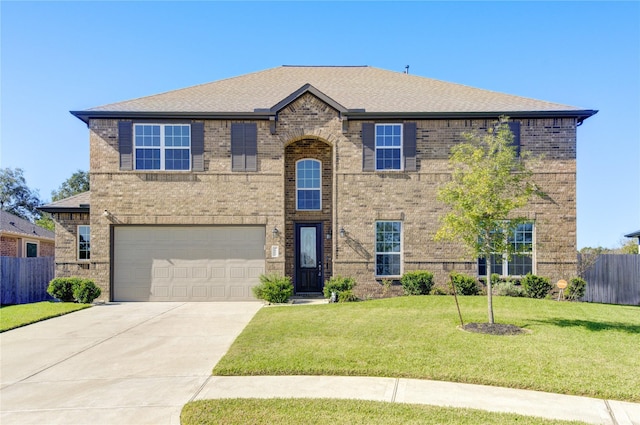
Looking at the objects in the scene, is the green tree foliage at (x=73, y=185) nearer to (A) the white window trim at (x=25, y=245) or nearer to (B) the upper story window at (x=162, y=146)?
(A) the white window trim at (x=25, y=245)

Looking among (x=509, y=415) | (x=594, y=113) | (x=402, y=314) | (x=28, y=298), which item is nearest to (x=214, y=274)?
(x=402, y=314)

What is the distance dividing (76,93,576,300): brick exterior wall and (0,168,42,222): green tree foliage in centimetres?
3960

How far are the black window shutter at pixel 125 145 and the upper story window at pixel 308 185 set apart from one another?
5709 mm

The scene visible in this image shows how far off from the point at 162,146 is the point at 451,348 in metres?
11.6

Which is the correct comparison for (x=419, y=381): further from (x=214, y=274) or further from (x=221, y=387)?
(x=214, y=274)

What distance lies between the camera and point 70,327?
10.7 metres

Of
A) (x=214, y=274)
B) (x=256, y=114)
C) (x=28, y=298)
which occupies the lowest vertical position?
(x=28, y=298)

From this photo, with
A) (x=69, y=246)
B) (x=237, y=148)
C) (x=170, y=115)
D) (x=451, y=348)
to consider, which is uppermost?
(x=170, y=115)

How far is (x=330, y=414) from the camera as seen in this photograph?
5.07 m

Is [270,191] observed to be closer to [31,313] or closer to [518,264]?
[31,313]

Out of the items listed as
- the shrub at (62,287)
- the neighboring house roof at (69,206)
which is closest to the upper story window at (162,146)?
the neighboring house roof at (69,206)

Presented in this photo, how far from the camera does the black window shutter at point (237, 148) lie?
594 inches

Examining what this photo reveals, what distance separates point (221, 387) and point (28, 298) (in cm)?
1450

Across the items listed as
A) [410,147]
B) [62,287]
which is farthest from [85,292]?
[410,147]
